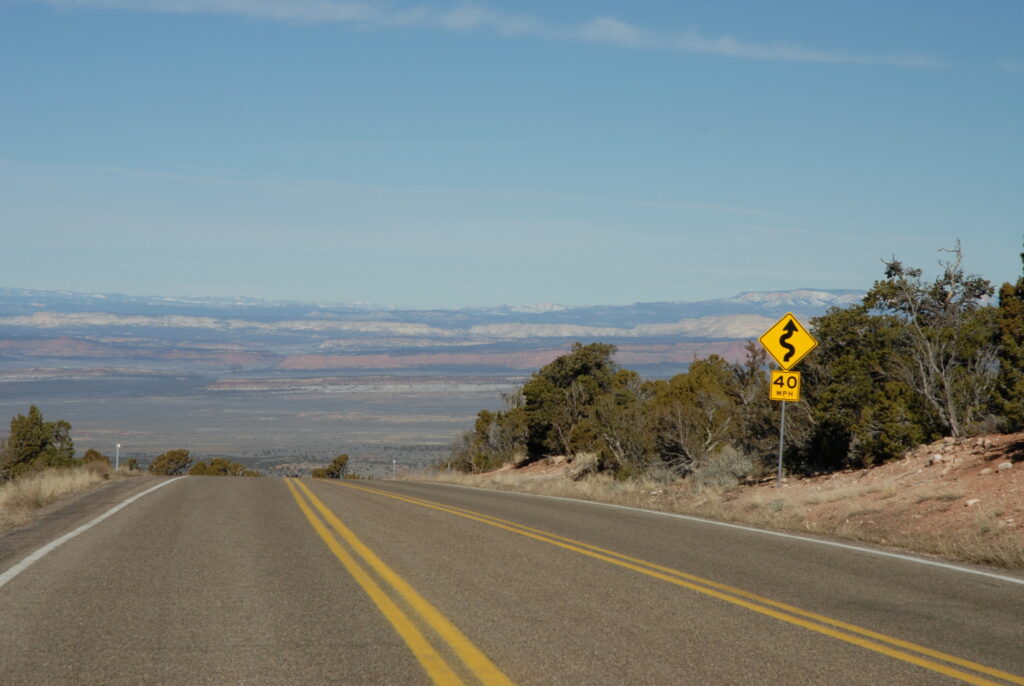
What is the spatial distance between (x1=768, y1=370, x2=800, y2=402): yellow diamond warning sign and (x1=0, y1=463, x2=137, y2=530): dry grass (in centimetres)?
1253

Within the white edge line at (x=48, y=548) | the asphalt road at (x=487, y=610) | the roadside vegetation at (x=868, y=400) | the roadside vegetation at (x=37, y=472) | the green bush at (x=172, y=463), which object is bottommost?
A: the green bush at (x=172, y=463)

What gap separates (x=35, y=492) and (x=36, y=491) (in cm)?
20

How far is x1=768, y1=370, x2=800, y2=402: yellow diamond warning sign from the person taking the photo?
17641mm

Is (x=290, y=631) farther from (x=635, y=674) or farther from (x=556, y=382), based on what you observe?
(x=556, y=382)

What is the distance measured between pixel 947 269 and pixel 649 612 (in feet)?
61.6

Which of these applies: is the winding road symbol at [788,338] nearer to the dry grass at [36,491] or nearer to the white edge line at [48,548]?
the white edge line at [48,548]

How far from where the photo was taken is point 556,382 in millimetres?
47812

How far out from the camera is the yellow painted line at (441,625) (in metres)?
5.55

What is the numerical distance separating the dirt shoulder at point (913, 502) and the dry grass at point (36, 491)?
1042 centimetres

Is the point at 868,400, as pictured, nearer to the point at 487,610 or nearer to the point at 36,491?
the point at 487,610

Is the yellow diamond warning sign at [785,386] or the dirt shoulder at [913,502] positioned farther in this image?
the yellow diamond warning sign at [785,386]

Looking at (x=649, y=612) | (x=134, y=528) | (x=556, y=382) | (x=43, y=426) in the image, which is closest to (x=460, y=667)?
(x=649, y=612)


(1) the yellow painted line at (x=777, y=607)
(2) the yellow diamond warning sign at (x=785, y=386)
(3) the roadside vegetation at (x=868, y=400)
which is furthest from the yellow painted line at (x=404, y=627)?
(3) the roadside vegetation at (x=868, y=400)

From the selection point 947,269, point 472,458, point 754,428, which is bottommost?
point 472,458
